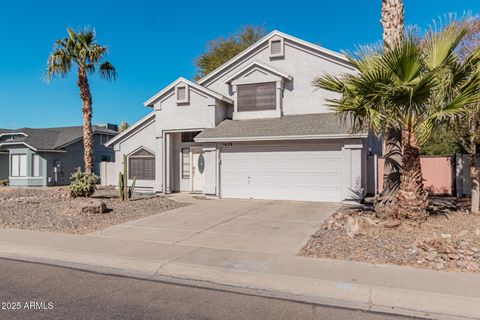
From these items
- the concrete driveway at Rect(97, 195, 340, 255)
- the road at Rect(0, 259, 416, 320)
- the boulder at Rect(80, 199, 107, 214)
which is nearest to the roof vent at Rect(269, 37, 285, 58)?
the concrete driveway at Rect(97, 195, 340, 255)

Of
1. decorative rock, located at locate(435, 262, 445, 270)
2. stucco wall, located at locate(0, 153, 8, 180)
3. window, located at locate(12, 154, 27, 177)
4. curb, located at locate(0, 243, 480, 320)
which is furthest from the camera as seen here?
stucco wall, located at locate(0, 153, 8, 180)

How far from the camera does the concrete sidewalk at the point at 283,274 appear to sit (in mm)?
4871

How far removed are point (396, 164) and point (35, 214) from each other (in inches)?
457

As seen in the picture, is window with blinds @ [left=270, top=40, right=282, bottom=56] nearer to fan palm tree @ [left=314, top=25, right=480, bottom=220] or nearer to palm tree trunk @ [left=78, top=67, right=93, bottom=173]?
fan palm tree @ [left=314, top=25, right=480, bottom=220]

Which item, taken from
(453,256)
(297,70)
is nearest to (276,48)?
(297,70)

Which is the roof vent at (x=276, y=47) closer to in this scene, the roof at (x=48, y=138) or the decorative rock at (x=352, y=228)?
the decorative rock at (x=352, y=228)

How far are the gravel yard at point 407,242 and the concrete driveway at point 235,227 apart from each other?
0.67 metres

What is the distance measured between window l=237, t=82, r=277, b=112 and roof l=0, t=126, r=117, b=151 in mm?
16342

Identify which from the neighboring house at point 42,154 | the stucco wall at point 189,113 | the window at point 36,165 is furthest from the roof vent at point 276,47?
the window at point 36,165

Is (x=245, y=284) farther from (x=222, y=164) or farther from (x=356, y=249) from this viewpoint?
(x=222, y=164)

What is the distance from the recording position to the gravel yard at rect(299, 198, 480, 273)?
6312 mm

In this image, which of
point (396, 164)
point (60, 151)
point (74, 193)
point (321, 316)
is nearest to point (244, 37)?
point (60, 151)

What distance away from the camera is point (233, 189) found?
53.3ft

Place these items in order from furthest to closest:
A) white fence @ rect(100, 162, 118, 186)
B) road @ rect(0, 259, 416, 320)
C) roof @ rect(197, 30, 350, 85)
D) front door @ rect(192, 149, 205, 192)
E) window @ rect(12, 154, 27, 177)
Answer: window @ rect(12, 154, 27, 177) < white fence @ rect(100, 162, 118, 186) < front door @ rect(192, 149, 205, 192) < roof @ rect(197, 30, 350, 85) < road @ rect(0, 259, 416, 320)
